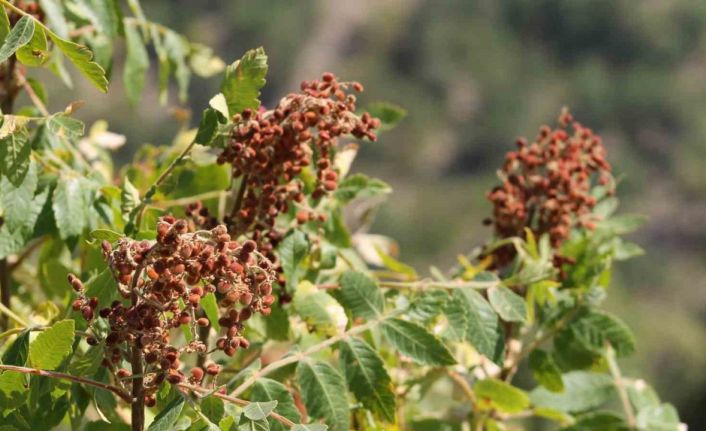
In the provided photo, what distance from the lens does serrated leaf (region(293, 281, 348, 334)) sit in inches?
82.8

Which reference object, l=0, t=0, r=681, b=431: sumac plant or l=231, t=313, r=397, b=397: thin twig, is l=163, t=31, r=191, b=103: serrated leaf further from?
l=231, t=313, r=397, b=397: thin twig

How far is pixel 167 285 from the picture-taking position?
5.14 ft

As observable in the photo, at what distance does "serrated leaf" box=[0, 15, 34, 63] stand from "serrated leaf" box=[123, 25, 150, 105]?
0.82m

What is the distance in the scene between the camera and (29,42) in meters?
1.90

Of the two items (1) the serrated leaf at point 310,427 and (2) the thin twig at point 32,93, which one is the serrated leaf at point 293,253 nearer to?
(1) the serrated leaf at point 310,427

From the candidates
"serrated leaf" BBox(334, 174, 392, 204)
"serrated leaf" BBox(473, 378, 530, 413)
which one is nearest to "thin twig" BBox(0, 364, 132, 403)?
"serrated leaf" BBox(334, 174, 392, 204)

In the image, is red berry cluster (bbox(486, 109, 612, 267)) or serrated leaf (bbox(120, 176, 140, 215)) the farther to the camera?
red berry cluster (bbox(486, 109, 612, 267))

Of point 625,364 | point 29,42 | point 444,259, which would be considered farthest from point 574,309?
point 444,259

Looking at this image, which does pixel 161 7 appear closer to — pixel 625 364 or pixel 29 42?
pixel 625 364

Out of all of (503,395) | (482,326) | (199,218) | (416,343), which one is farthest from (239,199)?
(503,395)

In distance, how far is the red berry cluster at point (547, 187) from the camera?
2639mm

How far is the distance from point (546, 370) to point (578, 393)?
0.61 ft

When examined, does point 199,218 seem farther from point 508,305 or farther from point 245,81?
point 508,305

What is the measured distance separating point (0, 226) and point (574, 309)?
1224 mm
